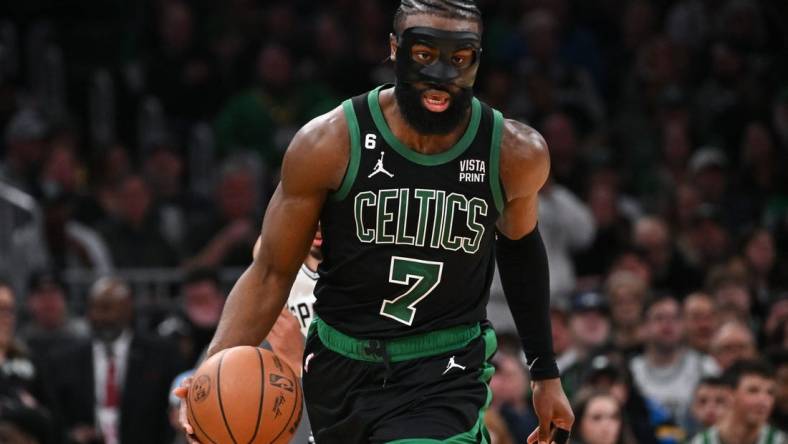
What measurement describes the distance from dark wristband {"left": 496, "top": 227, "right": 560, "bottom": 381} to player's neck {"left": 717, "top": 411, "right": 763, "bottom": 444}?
4.03 m

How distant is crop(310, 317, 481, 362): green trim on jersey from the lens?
5.46m

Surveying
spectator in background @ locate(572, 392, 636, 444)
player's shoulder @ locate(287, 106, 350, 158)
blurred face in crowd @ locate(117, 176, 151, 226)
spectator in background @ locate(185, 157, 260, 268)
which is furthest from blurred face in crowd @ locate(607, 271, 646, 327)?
player's shoulder @ locate(287, 106, 350, 158)

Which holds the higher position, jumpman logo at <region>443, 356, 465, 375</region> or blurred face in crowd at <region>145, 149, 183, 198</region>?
jumpman logo at <region>443, 356, 465, 375</region>

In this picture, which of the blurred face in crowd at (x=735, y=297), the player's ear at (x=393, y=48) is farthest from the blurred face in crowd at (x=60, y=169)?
the player's ear at (x=393, y=48)

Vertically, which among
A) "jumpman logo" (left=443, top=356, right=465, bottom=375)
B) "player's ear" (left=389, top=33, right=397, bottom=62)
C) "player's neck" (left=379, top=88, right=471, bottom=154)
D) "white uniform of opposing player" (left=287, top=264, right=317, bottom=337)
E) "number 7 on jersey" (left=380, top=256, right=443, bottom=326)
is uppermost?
"player's ear" (left=389, top=33, right=397, bottom=62)

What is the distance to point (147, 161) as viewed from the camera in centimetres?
1450

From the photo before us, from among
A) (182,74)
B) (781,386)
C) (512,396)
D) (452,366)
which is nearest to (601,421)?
(512,396)

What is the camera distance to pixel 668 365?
37.3 ft

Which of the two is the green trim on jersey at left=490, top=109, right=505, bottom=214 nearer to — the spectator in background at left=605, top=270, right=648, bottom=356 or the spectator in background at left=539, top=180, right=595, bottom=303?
the spectator in background at left=605, top=270, right=648, bottom=356

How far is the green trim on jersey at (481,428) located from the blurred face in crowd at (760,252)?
7.73 metres

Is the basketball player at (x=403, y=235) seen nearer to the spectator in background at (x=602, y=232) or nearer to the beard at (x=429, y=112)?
the beard at (x=429, y=112)

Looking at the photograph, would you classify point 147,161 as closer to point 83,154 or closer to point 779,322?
point 83,154

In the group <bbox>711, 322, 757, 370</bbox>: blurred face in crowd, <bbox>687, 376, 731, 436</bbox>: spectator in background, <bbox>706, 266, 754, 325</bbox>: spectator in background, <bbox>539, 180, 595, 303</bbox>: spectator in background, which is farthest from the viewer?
<bbox>539, 180, 595, 303</bbox>: spectator in background

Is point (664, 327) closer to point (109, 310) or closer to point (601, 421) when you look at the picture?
point (601, 421)
